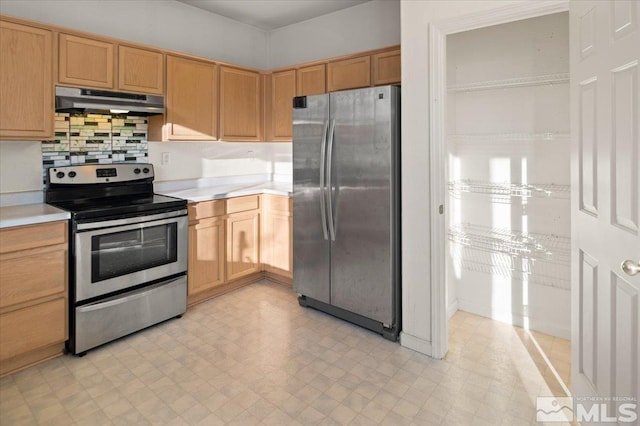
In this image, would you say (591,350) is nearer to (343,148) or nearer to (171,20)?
(343,148)

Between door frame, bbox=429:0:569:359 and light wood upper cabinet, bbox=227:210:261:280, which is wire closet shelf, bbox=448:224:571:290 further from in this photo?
light wood upper cabinet, bbox=227:210:261:280

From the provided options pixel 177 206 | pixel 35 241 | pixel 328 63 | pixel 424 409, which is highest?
pixel 328 63

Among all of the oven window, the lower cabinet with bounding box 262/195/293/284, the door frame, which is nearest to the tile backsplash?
the oven window

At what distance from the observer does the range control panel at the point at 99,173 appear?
9.41 ft

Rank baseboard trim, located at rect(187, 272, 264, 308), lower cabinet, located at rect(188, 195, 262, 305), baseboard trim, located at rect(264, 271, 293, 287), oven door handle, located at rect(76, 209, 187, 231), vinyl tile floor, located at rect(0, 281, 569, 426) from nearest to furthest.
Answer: vinyl tile floor, located at rect(0, 281, 569, 426) < oven door handle, located at rect(76, 209, 187, 231) < lower cabinet, located at rect(188, 195, 262, 305) < baseboard trim, located at rect(187, 272, 264, 308) < baseboard trim, located at rect(264, 271, 293, 287)

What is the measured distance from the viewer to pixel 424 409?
203 cm

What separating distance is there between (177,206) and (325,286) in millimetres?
1292

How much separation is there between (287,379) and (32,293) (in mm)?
1590

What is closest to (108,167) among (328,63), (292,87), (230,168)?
(230,168)

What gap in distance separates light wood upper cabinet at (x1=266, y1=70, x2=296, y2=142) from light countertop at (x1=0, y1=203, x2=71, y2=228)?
2054 millimetres

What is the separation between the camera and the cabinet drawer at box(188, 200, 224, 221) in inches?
126

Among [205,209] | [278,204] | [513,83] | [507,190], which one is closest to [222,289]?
[205,209]

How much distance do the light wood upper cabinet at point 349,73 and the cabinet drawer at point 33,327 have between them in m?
2.66

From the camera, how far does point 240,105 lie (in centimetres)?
383
